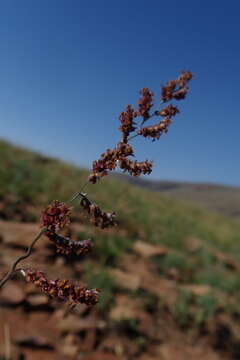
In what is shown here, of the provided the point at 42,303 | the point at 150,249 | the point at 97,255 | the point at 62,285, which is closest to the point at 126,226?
the point at 150,249

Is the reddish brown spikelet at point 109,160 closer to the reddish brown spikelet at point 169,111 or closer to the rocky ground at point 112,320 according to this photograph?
the reddish brown spikelet at point 169,111

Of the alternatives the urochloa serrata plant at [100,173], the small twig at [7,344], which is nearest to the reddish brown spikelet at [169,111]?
the urochloa serrata plant at [100,173]

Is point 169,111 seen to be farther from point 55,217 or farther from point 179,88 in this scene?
point 55,217

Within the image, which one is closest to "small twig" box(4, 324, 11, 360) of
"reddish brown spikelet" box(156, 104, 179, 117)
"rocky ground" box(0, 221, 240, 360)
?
"rocky ground" box(0, 221, 240, 360)

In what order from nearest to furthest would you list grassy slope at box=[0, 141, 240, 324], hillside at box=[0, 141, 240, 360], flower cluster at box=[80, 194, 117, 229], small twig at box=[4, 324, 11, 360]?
flower cluster at box=[80, 194, 117, 229], small twig at box=[4, 324, 11, 360], hillside at box=[0, 141, 240, 360], grassy slope at box=[0, 141, 240, 324]

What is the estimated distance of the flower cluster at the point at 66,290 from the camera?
1.38m

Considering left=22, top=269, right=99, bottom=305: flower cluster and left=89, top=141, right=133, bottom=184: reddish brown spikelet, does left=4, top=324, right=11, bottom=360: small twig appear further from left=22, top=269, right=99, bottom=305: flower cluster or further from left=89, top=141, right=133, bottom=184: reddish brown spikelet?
left=89, top=141, right=133, bottom=184: reddish brown spikelet

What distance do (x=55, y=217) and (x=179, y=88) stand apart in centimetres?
55

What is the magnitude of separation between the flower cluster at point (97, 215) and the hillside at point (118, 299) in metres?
4.54

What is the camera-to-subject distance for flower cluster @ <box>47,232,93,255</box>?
4.61 feet

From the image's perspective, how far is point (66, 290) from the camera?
1.40 meters

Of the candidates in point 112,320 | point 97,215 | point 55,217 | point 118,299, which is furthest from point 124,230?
point 55,217

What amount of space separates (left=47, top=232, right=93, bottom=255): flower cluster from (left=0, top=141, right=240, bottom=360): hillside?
4501 millimetres

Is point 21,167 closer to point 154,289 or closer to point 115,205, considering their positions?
point 115,205
